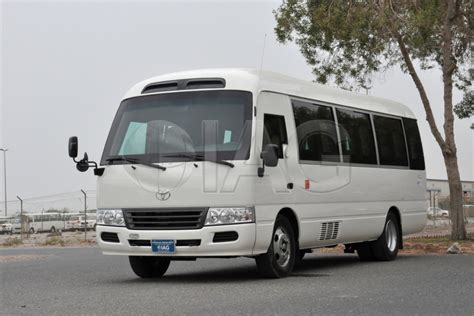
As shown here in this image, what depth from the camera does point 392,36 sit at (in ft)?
80.4

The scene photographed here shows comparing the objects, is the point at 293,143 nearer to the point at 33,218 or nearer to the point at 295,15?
the point at 295,15

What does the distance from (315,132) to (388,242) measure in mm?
3916

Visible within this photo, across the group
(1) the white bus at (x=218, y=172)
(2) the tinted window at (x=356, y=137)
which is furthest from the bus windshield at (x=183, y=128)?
(2) the tinted window at (x=356, y=137)

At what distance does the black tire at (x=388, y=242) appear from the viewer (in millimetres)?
17609

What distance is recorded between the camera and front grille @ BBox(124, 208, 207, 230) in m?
12.5

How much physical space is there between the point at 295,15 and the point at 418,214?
8837 mm

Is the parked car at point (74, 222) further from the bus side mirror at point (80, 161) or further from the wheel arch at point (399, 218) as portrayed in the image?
the bus side mirror at point (80, 161)

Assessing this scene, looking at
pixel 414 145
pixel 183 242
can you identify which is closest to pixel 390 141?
pixel 414 145

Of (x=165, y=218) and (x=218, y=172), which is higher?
(x=218, y=172)

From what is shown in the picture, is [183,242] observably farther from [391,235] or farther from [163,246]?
[391,235]

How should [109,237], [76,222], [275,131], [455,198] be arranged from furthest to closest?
[76,222]
[455,198]
[275,131]
[109,237]

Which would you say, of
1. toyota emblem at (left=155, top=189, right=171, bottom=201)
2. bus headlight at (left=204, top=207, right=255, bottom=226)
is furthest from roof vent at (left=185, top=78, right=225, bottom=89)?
bus headlight at (left=204, top=207, right=255, bottom=226)

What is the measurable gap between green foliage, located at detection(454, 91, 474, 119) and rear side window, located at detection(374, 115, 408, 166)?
11.6 metres

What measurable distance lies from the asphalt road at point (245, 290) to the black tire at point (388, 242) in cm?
48
